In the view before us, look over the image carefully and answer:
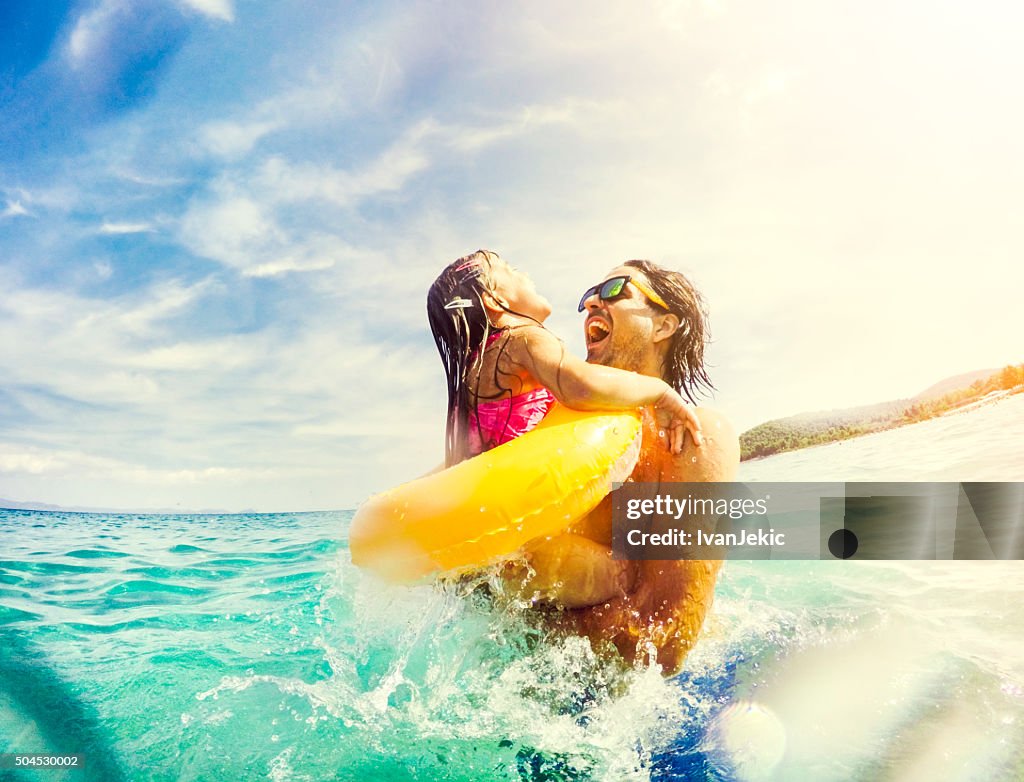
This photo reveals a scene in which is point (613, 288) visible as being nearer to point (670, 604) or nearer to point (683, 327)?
point (683, 327)

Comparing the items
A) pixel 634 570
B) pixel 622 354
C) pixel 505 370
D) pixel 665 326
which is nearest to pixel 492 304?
pixel 505 370

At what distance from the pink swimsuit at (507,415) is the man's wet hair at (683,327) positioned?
0.86m

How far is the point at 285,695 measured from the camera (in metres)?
3.42

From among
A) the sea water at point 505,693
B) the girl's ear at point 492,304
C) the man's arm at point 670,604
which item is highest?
the girl's ear at point 492,304

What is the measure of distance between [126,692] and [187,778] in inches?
42.5

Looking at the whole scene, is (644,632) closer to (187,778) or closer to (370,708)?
(370,708)

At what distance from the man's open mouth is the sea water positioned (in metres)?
1.03

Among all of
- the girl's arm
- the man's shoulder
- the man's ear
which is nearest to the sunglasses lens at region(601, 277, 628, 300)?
the man's ear

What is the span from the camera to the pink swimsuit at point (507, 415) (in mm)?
3352

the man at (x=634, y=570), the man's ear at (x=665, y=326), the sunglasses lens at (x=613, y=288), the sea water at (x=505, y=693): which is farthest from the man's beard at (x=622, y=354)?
the sea water at (x=505, y=693)

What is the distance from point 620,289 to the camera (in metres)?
3.69

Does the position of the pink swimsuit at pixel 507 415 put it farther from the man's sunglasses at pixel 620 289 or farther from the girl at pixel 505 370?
the man's sunglasses at pixel 620 289

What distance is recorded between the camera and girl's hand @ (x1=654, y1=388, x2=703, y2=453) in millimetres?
3336

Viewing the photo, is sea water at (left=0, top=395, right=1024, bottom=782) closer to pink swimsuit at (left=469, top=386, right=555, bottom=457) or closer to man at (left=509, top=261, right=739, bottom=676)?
man at (left=509, top=261, right=739, bottom=676)
